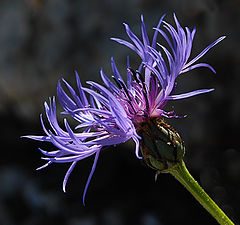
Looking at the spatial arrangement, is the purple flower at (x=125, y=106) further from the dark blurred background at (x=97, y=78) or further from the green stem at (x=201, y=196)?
the dark blurred background at (x=97, y=78)

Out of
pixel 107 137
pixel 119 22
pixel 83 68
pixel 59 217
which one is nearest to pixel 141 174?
pixel 59 217

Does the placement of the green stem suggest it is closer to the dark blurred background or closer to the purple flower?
the purple flower

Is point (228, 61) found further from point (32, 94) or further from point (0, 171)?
point (0, 171)

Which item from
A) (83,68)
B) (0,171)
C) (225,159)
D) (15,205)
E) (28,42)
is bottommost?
(225,159)

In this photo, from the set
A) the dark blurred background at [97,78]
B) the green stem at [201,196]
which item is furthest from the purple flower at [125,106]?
the dark blurred background at [97,78]

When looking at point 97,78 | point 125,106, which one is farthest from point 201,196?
point 97,78

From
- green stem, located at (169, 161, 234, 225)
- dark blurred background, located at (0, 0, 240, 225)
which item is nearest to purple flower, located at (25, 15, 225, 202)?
green stem, located at (169, 161, 234, 225)

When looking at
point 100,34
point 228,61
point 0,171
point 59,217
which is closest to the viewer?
point 228,61
